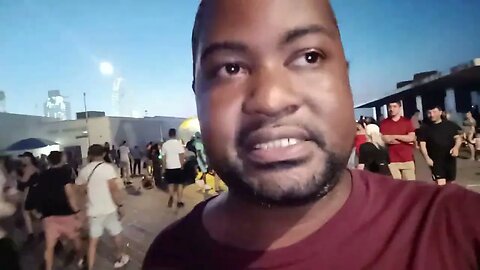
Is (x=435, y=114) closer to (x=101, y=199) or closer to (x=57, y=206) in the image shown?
(x=101, y=199)

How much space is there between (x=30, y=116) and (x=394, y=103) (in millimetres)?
891

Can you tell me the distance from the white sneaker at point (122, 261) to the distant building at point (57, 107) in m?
0.35

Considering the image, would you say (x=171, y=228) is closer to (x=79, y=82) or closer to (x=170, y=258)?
(x=170, y=258)

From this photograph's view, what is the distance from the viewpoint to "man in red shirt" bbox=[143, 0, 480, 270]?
0.93 ft

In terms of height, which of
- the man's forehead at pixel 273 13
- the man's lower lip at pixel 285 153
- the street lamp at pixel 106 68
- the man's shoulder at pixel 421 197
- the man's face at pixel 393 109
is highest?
the street lamp at pixel 106 68

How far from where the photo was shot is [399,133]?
3.60 ft

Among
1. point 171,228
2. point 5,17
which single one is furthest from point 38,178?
point 171,228

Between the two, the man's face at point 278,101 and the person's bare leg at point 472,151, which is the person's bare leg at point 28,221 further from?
the person's bare leg at point 472,151

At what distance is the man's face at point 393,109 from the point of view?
0.93m

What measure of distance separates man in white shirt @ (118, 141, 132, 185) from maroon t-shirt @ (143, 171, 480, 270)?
2.03 feet

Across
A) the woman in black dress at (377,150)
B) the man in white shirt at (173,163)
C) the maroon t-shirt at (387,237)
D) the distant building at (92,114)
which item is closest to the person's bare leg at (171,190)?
the man in white shirt at (173,163)

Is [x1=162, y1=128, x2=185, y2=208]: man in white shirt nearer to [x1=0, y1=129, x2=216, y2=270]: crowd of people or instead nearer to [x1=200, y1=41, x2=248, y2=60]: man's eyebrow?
[x1=0, y1=129, x2=216, y2=270]: crowd of people

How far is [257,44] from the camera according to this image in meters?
0.30

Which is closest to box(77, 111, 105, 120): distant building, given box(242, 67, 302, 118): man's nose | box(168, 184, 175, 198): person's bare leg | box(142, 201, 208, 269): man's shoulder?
box(168, 184, 175, 198): person's bare leg
